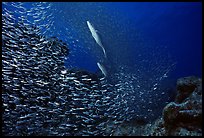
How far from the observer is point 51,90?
8328 mm

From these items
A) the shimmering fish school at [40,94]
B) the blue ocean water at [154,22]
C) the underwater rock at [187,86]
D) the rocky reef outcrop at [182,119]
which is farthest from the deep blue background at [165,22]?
the rocky reef outcrop at [182,119]

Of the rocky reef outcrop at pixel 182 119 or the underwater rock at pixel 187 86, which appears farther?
the underwater rock at pixel 187 86

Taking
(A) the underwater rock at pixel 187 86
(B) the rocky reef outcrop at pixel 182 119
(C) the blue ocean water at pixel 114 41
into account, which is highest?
(C) the blue ocean water at pixel 114 41

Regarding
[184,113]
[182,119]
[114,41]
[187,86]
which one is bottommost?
[182,119]

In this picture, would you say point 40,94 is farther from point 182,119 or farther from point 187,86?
point 187,86

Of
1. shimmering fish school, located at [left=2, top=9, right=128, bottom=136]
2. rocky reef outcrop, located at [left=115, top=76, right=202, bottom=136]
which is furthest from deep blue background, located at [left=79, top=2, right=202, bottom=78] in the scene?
rocky reef outcrop, located at [left=115, top=76, right=202, bottom=136]

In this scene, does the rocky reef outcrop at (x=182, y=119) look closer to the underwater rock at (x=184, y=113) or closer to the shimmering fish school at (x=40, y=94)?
the underwater rock at (x=184, y=113)

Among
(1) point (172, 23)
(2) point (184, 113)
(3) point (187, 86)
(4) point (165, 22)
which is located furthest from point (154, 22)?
(2) point (184, 113)

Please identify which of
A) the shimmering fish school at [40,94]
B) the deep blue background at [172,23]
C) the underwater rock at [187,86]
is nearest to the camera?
the shimmering fish school at [40,94]

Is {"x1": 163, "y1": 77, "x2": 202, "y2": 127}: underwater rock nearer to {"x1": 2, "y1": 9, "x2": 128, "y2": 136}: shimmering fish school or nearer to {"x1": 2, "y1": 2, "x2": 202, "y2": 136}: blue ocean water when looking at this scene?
{"x1": 2, "y1": 9, "x2": 128, "y2": 136}: shimmering fish school

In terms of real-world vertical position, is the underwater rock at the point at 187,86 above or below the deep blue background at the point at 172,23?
below

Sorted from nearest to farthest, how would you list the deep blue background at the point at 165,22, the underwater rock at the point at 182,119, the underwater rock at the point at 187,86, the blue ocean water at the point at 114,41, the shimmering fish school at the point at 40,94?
the underwater rock at the point at 182,119, the shimmering fish school at the point at 40,94, the underwater rock at the point at 187,86, the blue ocean water at the point at 114,41, the deep blue background at the point at 165,22

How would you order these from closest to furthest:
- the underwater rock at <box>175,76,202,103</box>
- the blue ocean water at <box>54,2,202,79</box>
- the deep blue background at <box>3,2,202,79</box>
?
the underwater rock at <box>175,76,202,103</box> → the blue ocean water at <box>54,2,202,79</box> → the deep blue background at <box>3,2,202,79</box>

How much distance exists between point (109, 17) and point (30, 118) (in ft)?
29.7
